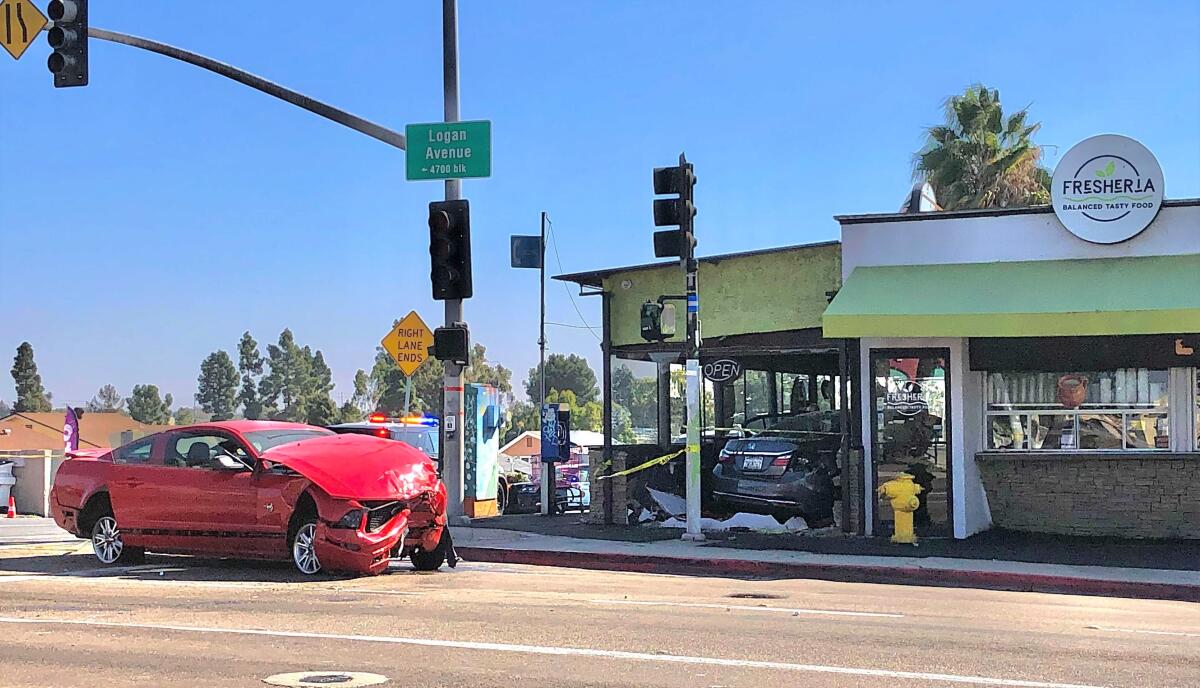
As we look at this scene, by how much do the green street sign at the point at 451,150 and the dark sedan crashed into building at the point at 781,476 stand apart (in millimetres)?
5207

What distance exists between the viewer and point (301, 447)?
12.4m

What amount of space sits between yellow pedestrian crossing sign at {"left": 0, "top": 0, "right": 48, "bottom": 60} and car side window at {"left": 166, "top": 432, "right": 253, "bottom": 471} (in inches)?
181

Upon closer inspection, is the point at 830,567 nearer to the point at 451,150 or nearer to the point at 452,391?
the point at 452,391

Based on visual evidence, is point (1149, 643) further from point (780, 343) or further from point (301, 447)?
point (780, 343)

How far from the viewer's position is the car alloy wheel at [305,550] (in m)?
11.9

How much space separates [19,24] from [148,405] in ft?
329

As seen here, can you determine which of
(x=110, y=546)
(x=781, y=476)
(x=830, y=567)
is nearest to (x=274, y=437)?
(x=110, y=546)

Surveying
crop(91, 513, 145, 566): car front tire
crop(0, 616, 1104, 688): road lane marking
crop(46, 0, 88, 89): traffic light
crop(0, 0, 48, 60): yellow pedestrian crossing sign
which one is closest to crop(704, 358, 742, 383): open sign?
crop(91, 513, 145, 566): car front tire

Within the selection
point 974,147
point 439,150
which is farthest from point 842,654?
point 974,147

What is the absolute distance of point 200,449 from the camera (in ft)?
41.7

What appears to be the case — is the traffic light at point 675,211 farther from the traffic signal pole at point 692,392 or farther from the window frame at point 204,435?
the window frame at point 204,435

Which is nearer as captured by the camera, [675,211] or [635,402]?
[675,211]

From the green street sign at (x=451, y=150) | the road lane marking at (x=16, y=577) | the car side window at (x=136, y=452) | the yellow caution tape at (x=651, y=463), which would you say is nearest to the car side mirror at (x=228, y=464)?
the car side window at (x=136, y=452)

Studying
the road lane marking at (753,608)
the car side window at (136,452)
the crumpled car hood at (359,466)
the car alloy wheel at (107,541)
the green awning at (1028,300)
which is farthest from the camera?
the green awning at (1028,300)
